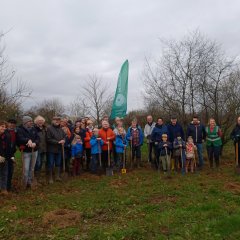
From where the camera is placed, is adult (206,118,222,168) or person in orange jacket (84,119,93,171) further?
person in orange jacket (84,119,93,171)

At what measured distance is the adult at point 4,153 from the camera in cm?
869

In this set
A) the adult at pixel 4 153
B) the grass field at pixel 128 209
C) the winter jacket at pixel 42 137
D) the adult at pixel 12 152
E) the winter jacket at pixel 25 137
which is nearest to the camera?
the grass field at pixel 128 209

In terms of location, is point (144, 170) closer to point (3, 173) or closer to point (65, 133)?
point (65, 133)

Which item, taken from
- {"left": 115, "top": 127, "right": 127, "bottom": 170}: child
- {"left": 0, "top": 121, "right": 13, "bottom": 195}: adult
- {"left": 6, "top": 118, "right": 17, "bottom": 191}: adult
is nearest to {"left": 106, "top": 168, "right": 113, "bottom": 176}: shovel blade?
{"left": 115, "top": 127, "right": 127, "bottom": 170}: child

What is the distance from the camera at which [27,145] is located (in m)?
9.29

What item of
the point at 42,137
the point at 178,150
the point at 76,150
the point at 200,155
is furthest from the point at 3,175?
the point at 200,155

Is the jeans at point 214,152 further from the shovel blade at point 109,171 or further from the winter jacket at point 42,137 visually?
the winter jacket at point 42,137

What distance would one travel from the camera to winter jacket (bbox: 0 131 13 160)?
870 cm

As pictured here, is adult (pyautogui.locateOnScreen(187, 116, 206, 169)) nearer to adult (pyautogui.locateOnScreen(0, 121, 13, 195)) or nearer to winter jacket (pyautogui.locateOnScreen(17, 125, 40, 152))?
winter jacket (pyautogui.locateOnScreen(17, 125, 40, 152))

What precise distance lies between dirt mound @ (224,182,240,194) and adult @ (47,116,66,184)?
492 centimetres

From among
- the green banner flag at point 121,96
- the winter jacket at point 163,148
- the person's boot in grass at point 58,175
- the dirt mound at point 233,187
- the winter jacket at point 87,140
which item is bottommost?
the dirt mound at point 233,187

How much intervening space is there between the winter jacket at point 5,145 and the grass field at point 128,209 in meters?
1.06

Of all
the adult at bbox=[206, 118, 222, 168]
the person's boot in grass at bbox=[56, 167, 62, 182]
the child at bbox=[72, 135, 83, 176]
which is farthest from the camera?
the adult at bbox=[206, 118, 222, 168]

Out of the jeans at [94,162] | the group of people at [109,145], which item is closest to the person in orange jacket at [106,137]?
the group of people at [109,145]
